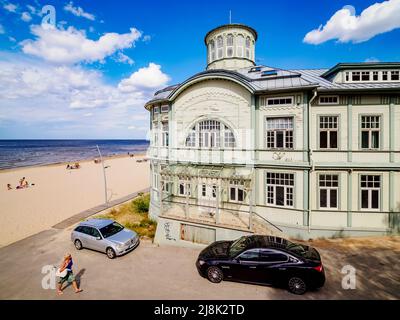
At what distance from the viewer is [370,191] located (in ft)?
45.4

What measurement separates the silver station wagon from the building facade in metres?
2.14

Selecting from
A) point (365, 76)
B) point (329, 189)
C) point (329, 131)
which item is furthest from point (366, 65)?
point (329, 189)

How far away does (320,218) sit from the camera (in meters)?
14.1

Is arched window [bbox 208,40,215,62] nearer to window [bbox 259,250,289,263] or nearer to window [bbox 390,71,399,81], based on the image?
window [bbox 390,71,399,81]

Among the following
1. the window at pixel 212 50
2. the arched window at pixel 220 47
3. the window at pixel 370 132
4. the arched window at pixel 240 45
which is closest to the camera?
the window at pixel 370 132

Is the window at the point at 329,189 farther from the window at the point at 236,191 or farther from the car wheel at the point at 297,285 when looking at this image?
the car wheel at the point at 297,285

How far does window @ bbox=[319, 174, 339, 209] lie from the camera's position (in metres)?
14.1

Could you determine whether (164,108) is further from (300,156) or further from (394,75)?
(394,75)

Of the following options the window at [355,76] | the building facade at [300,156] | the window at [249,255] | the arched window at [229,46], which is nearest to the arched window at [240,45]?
the arched window at [229,46]

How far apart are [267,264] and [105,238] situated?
8912 mm

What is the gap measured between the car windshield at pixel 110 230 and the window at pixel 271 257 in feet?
28.9

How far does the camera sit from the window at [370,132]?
13742 mm
